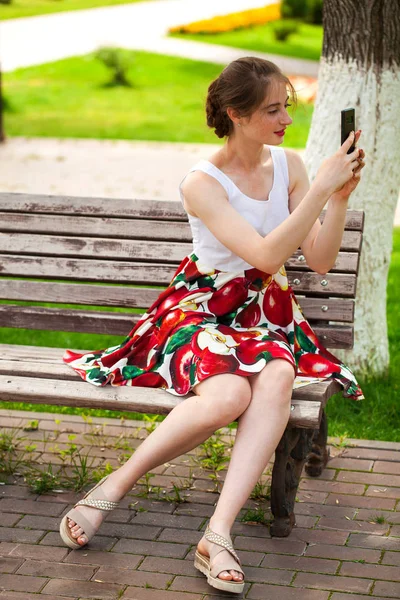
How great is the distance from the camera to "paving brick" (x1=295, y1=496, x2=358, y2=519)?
11.3 feet

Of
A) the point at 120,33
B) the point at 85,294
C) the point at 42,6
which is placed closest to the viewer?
the point at 85,294

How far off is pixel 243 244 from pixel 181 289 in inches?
14.4

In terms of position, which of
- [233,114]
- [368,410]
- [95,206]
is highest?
[233,114]

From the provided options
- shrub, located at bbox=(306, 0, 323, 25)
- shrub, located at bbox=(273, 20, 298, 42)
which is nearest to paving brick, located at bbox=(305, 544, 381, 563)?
shrub, located at bbox=(273, 20, 298, 42)

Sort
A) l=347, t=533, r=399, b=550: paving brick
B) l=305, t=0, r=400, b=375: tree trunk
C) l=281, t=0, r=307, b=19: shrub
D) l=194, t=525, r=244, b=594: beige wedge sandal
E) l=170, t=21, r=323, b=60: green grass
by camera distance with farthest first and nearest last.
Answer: l=281, t=0, r=307, b=19: shrub < l=170, t=21, r=323, b=60: green grass < l=305, t=0, r=400, b=375: tree trunk < l=347, t=533, r=399, b=550: paving brick < l=194, t=525, r=244, b=594: beige wedge sandal

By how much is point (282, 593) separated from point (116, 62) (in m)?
16.3

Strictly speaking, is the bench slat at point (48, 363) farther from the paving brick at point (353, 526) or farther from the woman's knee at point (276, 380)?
the paving brick at point (353, 526)

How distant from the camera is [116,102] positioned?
16.8 metres

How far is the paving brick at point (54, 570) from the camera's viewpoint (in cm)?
305

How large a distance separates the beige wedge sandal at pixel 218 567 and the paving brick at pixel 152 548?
144 millimetres

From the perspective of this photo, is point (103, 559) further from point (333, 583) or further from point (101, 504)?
point (333, 583)

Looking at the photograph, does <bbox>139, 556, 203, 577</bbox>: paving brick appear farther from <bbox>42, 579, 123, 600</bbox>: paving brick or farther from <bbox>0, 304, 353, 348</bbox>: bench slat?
<bbox>0, 304, 353, 348</bbox>: bench slat

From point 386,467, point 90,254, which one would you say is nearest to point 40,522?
point 90,254

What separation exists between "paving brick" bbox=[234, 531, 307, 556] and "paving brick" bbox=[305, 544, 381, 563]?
35 millimetres
